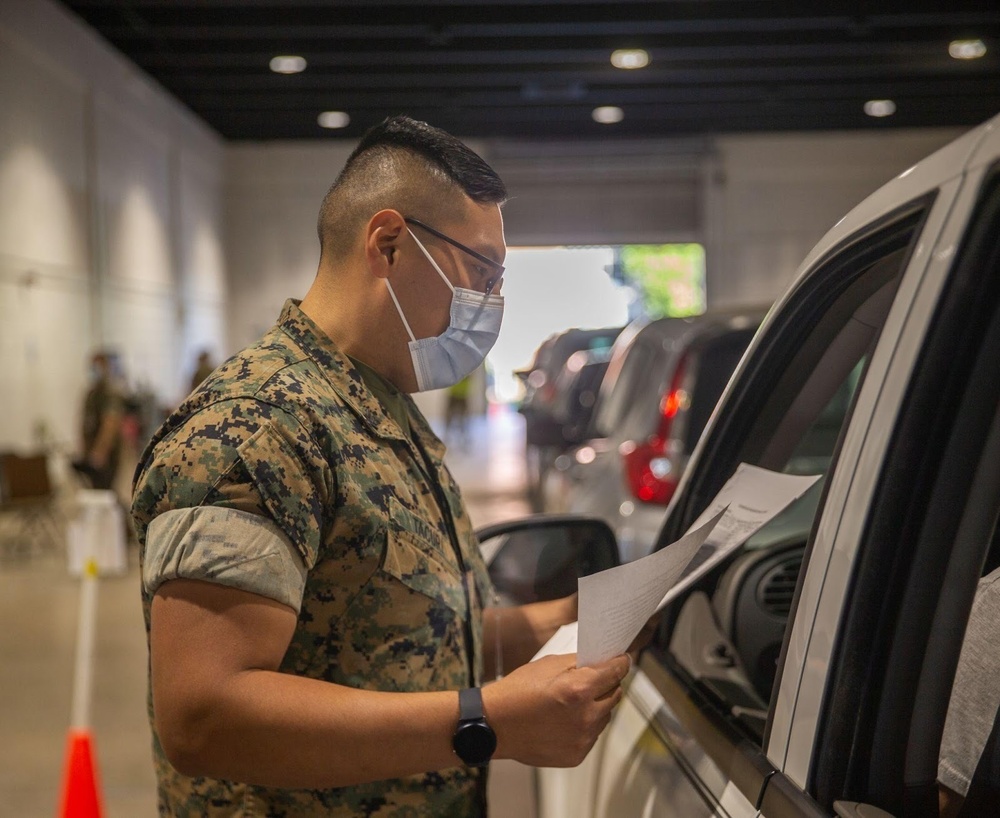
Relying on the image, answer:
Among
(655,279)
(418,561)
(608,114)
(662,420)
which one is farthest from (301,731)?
(655,279)

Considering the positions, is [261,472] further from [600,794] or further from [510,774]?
[510,774]

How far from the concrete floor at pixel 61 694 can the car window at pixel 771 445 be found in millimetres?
2257

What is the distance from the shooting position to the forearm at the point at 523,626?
1.72 meters

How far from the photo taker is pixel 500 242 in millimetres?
1565

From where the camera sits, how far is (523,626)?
174cm

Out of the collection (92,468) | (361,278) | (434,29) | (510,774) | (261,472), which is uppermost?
(434,29)

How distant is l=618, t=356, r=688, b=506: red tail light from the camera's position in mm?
4312

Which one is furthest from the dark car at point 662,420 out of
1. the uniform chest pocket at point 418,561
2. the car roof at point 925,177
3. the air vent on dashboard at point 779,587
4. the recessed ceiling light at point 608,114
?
the recessed ceiling light at point 608,114

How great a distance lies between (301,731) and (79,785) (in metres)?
2.23

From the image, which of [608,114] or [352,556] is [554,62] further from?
[352,556]

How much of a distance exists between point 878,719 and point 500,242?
0.88m

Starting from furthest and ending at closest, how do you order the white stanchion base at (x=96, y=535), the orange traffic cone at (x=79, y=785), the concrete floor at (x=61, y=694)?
the concrete floor at (x=61, y=694) < the white stanchion base at (x=96, y=535) < the orange traffic cone at (x=79, y=785)

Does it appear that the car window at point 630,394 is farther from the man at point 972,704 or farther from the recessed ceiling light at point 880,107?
the recessed ceiling light at point 880,107

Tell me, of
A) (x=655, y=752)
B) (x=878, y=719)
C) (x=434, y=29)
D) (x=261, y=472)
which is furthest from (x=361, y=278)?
(x=434, y=29)
